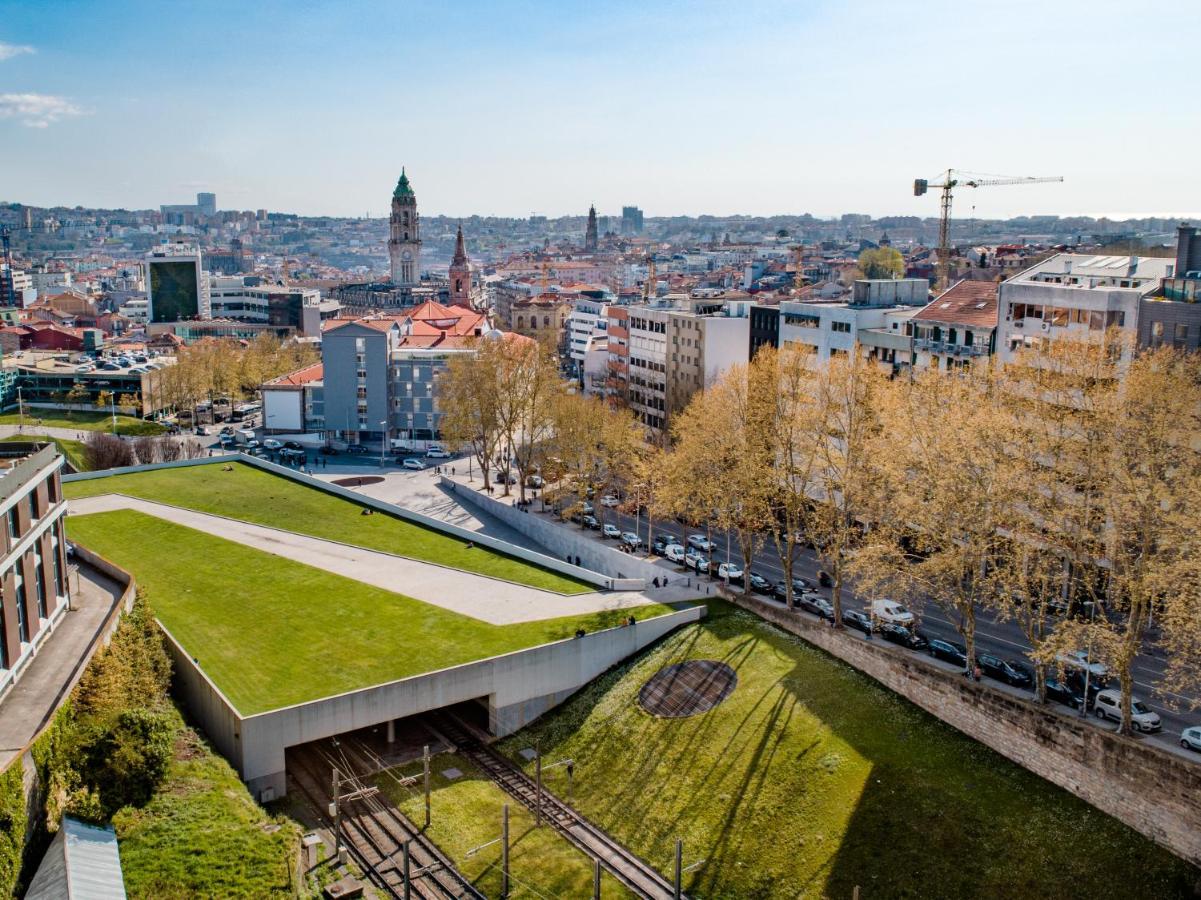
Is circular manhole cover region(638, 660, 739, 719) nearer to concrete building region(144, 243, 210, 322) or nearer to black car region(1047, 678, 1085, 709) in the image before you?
black car region(1047, 678, 1085, 709)

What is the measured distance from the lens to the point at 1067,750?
112 ft

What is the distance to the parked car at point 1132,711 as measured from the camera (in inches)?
1428

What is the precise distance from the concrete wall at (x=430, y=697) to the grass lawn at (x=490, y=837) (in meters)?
2.56

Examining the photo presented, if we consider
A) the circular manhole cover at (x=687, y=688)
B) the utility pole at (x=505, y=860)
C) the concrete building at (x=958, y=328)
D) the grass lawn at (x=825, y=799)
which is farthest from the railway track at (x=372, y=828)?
the concrete building at (x=958, y=328)

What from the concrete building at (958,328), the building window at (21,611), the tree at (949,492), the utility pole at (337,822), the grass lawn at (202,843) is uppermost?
the concrete building at (958,328)

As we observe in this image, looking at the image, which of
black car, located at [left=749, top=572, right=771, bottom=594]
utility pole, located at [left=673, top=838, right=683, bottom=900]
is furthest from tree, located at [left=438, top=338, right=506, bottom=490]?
utility pole, located at [left=673, top=838, right=683, bottom=900]

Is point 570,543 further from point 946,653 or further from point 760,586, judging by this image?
point 946,653

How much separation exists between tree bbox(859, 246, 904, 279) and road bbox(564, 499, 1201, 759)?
9296 cm

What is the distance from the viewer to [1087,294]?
50.5 m

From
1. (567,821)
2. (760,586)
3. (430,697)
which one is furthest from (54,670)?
(760,586)

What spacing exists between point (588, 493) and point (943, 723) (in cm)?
3377

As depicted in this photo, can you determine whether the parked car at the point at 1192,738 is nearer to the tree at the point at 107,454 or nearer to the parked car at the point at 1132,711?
the parked car at the point at 1132,711

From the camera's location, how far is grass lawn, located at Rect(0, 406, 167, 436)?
320 ft

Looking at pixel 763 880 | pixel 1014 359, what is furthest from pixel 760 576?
pixel 763 880
